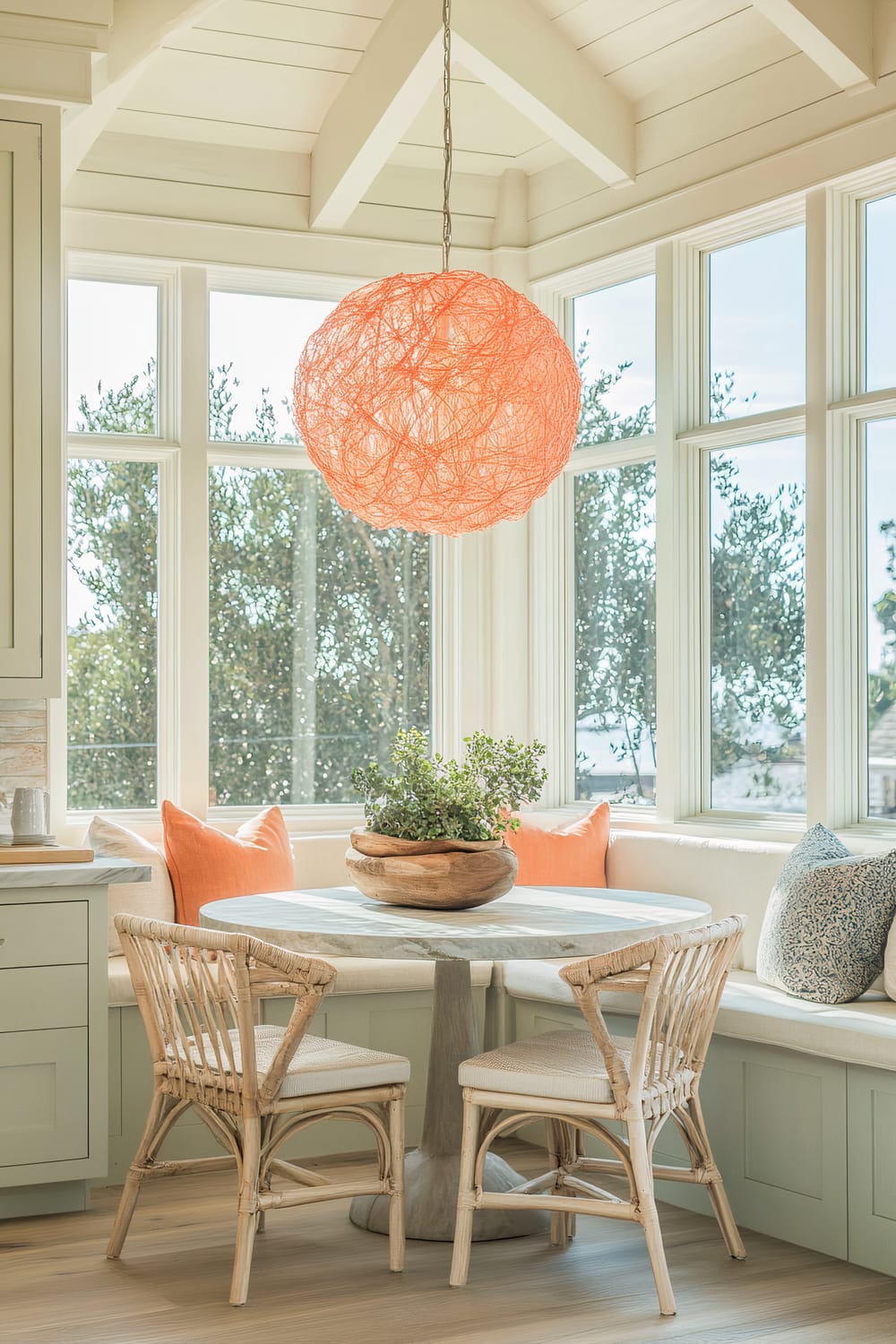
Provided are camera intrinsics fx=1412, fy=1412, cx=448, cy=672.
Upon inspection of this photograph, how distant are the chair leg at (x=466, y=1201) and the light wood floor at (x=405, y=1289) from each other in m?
0.05

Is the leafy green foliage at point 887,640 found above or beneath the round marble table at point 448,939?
above

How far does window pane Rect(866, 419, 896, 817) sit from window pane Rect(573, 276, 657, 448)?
37.7 inches

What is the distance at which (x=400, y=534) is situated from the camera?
525 centimetres

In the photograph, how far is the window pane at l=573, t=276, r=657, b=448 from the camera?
4.87 meters

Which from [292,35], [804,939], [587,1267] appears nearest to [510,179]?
[292,35]

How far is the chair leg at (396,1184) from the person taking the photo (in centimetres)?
307

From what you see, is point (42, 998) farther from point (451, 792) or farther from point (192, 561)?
point (192, 561)

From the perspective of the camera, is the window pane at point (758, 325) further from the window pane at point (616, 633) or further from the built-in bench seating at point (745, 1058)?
the built-in bench seating at point (745, 1058)

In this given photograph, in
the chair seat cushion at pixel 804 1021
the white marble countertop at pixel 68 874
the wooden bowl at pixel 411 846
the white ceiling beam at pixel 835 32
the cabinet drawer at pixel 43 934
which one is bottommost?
the chair seat cushion at pixel 804 1021

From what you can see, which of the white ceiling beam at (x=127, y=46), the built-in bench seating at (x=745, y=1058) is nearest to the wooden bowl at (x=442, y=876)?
the built-in bench seating at (x=745, y=1058)

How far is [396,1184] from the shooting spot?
3.07m

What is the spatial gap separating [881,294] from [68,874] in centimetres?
279

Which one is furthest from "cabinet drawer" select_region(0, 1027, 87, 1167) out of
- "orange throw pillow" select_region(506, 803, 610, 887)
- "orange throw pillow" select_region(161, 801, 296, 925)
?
"orange throw pillow" select_region(506, 803, 610, 887)

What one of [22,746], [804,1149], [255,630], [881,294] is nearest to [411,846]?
[804,1149]
